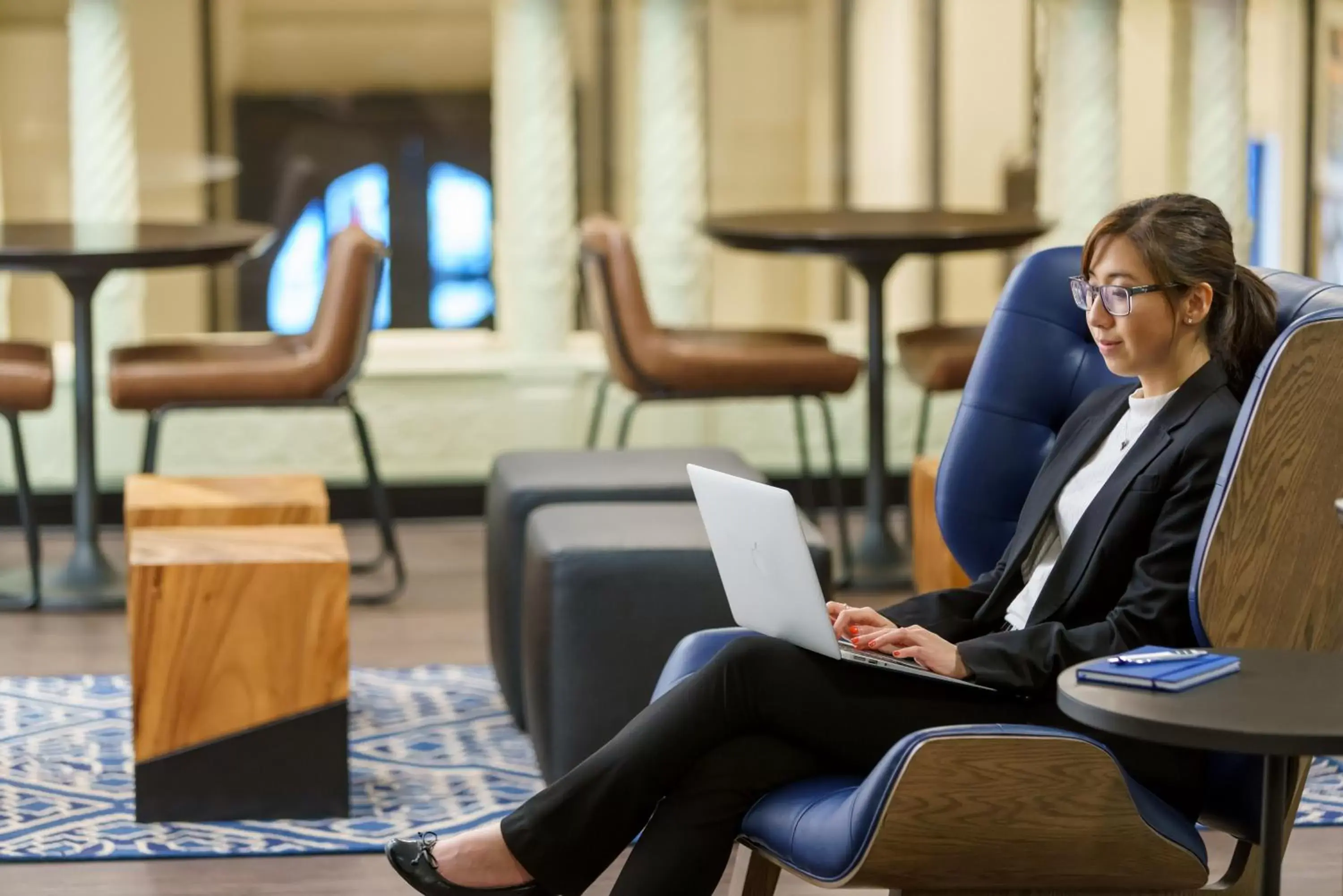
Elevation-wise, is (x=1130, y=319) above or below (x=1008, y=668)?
above

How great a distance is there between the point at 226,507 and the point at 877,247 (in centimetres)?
191

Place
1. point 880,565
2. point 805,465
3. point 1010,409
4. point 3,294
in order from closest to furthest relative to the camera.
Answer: point 1010,409 < point 880,565 < point 805,465 < point 3,294

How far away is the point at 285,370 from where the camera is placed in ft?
17.2

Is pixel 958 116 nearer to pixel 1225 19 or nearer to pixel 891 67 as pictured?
pixel 891 67

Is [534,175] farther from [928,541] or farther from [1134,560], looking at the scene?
[1134,560]

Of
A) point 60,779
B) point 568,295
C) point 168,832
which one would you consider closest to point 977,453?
point 168,832

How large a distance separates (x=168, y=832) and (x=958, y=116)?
14.5 feet

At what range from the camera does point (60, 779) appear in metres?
3.71

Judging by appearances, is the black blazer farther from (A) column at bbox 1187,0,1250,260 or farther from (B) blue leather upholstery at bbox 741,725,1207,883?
(A) column at bbox 1187,0,1250,260

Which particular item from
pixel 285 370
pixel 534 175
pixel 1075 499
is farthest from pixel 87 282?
pixel 1075 499

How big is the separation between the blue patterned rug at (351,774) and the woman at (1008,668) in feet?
2.99

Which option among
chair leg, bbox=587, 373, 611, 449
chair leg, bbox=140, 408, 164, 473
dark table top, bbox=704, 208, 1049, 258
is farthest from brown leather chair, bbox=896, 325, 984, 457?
chair leg, bbox=140, 408, 164, 473

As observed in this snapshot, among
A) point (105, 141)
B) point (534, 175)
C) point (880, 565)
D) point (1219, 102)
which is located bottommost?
point (880, 565)

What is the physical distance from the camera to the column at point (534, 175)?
655 cm
